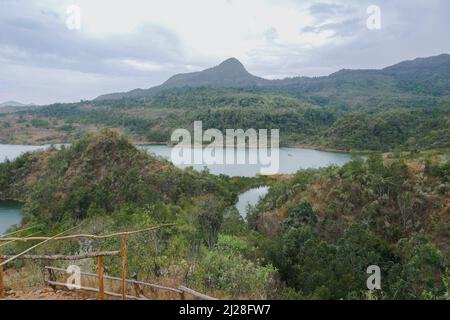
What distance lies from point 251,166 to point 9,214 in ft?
A: 80.2

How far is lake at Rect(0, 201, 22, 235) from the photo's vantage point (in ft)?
93.2

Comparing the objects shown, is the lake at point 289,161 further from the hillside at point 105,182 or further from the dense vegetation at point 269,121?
the hillside at point 105,182

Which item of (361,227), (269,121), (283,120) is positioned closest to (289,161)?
(269,121)

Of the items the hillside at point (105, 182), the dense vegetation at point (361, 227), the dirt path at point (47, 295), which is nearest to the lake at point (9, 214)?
the hillside at point (105, 182)

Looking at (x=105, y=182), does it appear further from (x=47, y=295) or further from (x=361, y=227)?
(x=47, y=295)

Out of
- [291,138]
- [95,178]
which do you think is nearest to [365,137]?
[291,138]

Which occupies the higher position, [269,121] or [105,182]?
[269,121]

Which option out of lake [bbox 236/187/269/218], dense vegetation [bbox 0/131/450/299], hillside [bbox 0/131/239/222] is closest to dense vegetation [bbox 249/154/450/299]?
dense vegetation [bbox 0/131/450/299]

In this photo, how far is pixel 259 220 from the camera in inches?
899

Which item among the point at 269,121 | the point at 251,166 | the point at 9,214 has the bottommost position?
the point at 9,214

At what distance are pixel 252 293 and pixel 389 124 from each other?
57.0 metres

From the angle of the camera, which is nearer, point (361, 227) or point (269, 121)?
point (361, 227)

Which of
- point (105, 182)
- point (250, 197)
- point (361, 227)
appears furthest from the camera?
point (250, 197)
